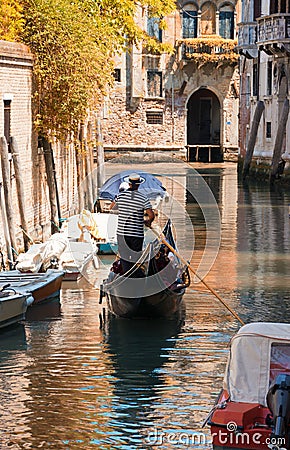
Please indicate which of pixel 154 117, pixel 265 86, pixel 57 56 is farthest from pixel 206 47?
pixel 57 56

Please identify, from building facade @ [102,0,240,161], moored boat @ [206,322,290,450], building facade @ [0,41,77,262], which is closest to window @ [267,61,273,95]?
building facade @ [102,0,240,161]

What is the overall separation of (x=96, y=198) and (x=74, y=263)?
248 inches

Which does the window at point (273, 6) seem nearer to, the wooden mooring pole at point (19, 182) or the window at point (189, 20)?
the window at point (189, 20)

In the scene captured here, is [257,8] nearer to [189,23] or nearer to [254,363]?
[189,23]

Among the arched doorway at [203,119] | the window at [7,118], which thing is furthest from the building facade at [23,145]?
the arched doorway at [203,119]

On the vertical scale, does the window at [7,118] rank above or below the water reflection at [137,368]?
above

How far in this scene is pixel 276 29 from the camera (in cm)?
2705

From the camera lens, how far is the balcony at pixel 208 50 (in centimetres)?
3797

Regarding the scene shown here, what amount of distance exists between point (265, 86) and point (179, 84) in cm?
886

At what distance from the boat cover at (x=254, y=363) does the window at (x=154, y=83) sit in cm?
3294

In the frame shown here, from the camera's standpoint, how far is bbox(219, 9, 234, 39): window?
3853 centimetres

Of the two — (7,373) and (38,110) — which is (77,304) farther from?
(38,110)

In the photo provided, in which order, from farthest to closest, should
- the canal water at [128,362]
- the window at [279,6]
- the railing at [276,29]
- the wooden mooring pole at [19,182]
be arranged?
the window at [279,6]
the railing at [276,29]
the wooden mooring pole at [19,182]
the canal water at [128,362]

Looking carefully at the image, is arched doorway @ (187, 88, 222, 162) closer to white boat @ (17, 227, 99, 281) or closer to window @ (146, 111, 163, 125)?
window @ (146, 111, 163, 125)
